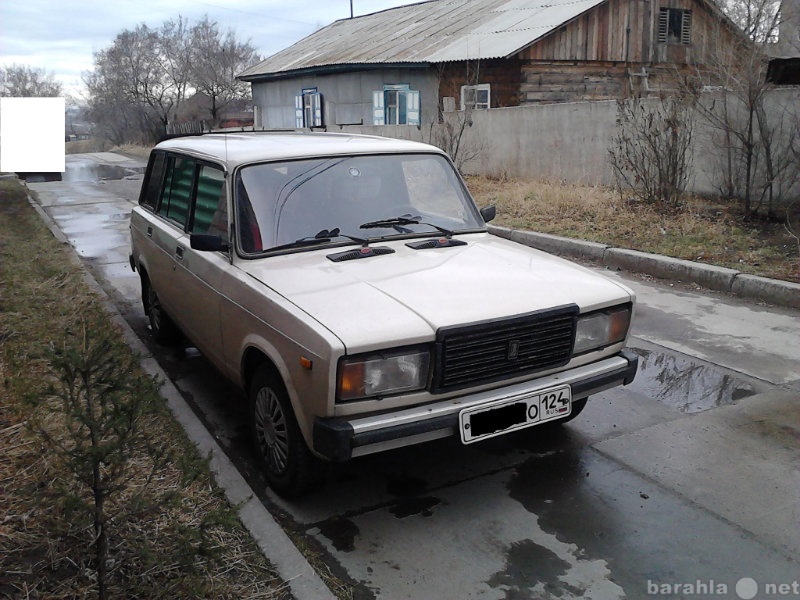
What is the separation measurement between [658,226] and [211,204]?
283 inches

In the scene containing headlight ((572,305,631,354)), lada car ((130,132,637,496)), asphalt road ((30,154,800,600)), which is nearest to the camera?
asphalt road ((30,154,800,600))

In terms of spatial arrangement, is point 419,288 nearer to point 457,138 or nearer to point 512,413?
point 512,413

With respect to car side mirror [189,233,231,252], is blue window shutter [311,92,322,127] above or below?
above

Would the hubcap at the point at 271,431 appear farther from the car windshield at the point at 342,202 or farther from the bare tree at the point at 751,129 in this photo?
the bare tree at the point at 751,129

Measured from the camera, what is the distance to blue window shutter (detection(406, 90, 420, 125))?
23.5m

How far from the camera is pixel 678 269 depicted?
318 inches

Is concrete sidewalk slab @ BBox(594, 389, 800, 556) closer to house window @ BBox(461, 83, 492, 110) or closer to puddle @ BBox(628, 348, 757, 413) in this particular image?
puddle @ BBox(628, 348, 757, 413)

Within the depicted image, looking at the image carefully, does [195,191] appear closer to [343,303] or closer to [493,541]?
[343,303]

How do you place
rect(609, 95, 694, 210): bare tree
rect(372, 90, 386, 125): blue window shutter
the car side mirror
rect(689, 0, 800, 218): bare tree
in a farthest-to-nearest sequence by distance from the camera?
rect(372, 90, 386, 125): blue window shutter, rect(609, 95, 694, 210): bare tree, rect(689, 0, 800, 218): bare tree, the car side mirror

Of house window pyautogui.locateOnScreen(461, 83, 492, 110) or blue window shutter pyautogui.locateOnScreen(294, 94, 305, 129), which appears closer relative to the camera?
house window pyautogui.locateOnScreen(461, 83, 492, 110)

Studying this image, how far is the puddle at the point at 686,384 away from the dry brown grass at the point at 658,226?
98.7 inches

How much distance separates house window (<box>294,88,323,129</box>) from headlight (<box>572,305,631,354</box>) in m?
24.0

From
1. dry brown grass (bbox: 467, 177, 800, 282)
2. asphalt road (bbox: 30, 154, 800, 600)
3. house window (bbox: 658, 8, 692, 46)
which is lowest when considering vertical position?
asphalt road (bbox: 30, 154, 800, 600)

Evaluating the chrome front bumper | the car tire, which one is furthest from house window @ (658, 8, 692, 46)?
the car tire
